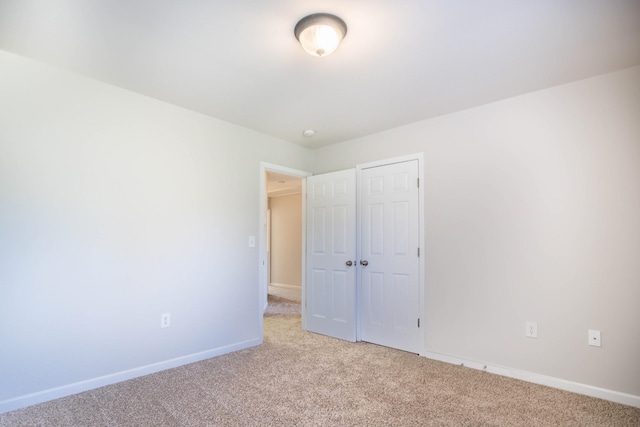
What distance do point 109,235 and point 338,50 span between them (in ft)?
7.24

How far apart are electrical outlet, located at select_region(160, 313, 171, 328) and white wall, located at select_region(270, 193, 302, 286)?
182 inches

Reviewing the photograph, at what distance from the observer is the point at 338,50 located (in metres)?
2.16

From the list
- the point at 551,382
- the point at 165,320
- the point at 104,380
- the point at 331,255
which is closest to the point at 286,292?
the point at 331,255

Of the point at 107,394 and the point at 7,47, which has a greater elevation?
the point at 7,47

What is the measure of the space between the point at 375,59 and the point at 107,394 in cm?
301

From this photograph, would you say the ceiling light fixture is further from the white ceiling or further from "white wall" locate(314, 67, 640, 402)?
"white wall" locate(314, 67, 640, 402)

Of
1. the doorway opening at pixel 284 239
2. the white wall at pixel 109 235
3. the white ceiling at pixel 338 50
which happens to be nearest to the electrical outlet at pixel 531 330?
the white ceiling at pixel 338 50

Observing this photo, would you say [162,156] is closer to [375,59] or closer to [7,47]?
[7,47]

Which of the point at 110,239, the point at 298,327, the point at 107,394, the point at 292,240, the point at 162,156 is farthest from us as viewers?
the point at 292,240

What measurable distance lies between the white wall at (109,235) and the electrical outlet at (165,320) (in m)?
0.03

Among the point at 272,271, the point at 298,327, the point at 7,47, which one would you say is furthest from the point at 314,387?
the point at 272,271

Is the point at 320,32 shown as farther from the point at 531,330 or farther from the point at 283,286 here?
the point at 283,286

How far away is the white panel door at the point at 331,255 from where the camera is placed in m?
3.86

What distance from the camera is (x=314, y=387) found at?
2562mm
